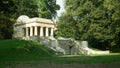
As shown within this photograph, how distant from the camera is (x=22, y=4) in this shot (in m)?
73.1

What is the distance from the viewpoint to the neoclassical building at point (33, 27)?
58353 mm

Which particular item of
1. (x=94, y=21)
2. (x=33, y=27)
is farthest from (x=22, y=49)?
(x=33, y=27)

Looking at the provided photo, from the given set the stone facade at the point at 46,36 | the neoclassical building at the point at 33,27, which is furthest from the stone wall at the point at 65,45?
the neoclassical building at the point at 33,27

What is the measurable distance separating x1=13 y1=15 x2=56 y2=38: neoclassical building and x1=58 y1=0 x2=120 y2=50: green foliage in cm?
255

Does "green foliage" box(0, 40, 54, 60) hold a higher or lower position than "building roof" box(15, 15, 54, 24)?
lower

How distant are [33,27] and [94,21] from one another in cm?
1404

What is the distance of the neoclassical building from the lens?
58.4m

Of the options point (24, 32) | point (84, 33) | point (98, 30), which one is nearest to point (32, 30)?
point (24, 32)

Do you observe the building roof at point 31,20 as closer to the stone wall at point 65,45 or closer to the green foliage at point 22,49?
the stone wall at point 65,45

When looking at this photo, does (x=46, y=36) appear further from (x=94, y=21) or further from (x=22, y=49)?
(x=22, y=49)

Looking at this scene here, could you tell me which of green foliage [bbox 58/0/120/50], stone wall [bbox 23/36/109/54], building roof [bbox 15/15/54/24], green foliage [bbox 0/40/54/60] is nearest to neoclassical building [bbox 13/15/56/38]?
building roof [bbox 15/15/54/24]

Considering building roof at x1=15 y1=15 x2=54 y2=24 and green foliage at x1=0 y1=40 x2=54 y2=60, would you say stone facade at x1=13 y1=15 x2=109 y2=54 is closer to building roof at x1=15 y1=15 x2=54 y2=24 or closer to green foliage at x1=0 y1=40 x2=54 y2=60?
building roof at x1=15 y1=15 x2=54 y2=24

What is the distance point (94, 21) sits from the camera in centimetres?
5212

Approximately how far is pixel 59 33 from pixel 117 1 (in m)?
16.0
